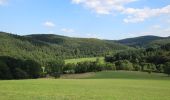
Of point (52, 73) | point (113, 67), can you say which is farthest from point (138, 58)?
point (52, 73)

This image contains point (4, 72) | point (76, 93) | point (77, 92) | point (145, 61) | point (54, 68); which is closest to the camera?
point (76, 93)

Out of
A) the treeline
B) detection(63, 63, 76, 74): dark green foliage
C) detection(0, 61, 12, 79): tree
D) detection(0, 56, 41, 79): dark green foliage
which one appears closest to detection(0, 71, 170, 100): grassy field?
detection(0, 61, 12, 79): tree

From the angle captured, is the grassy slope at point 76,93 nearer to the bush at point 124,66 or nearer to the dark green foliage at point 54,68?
the dark green foliage at point 54,68

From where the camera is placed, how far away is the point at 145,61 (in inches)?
6816

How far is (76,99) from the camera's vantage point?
31.2 m

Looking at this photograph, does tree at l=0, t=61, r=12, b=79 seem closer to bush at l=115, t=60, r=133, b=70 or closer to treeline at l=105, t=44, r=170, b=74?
treeline at l=105, t=44, r=170, b=74

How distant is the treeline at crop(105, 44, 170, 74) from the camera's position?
144 metres

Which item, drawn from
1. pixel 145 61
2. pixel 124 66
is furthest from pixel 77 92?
pixel 145 61

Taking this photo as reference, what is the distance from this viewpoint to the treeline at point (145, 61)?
143625 millimetres

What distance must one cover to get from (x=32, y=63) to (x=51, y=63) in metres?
19.8

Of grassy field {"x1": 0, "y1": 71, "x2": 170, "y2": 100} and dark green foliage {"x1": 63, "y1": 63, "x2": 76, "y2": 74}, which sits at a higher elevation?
grassy field {"x1": 0, "y1": 71, "x2": 170, "y2": 100}

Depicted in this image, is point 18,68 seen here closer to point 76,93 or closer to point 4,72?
point 4,72

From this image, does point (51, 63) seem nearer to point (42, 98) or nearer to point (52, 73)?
point (52, 73)

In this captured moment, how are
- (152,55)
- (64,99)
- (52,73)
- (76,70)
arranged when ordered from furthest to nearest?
(152,55) < (76,70) < (52,73) < (64,99)
